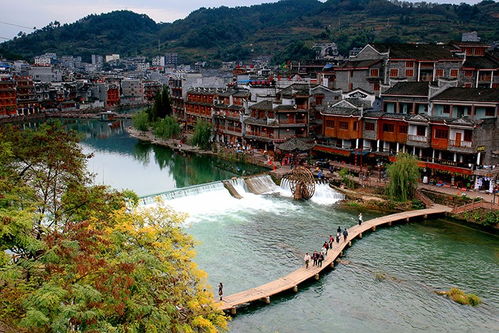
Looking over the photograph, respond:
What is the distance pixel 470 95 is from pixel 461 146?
550 cm

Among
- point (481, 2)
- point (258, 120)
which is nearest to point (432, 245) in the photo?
point (258, 120)

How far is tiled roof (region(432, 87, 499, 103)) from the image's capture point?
4206cm

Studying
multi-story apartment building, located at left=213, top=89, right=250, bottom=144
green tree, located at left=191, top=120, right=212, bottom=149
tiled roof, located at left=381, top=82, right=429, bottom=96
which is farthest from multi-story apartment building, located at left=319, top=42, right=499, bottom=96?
green tree, located at left=191, top=120, right=212, bottom=149

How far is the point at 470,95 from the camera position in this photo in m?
43.4

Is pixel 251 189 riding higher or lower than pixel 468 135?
lower

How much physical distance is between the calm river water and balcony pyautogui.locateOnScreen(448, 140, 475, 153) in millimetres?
8070

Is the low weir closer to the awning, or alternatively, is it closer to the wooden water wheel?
the wooden water wheel

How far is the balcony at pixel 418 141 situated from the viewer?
146ft

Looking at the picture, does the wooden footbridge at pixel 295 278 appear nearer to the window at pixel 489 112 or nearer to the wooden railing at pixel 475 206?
the wooden railing at pixel 475 206

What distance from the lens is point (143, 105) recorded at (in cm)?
14112

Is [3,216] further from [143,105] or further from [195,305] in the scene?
[143,105]

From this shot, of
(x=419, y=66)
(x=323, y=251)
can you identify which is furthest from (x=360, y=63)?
(x=323, y=251)

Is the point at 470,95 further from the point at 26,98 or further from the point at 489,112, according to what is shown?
the point at 26,98

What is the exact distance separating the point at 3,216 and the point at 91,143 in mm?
66515
